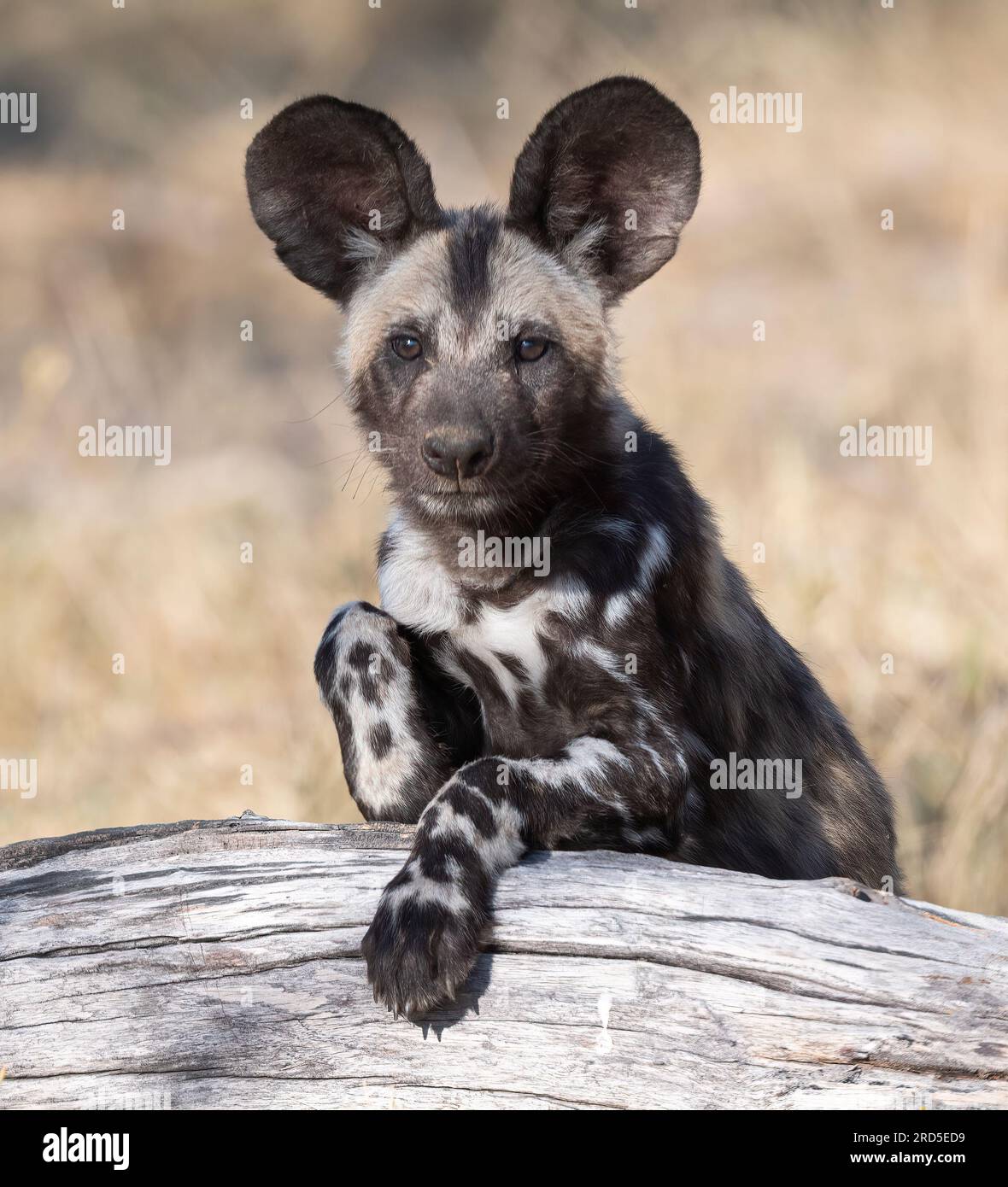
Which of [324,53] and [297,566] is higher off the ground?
[324,53]

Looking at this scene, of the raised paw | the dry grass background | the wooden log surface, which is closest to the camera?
the wooden log surface

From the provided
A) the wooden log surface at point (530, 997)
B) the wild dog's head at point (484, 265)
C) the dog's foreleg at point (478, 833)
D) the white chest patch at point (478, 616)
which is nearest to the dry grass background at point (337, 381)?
the white chest patch at point (478, 616)

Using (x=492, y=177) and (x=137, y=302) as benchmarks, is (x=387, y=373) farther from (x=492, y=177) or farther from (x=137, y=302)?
(x=137, y=302)

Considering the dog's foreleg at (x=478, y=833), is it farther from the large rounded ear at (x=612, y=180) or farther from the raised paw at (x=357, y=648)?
the large rounded ear at (x=612, y=180)

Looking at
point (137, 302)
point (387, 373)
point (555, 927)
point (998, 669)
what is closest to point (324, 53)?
point (137, 302)

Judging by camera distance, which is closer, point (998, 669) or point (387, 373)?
point (387, 373)

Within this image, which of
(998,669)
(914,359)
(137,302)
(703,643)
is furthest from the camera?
(137,302)

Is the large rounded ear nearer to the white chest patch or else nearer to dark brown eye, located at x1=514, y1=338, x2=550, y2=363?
dark brown eye, located at x1=514, y1=338, x2=550, y2=363

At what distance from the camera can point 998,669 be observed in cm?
738

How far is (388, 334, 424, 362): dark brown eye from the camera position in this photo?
437cm

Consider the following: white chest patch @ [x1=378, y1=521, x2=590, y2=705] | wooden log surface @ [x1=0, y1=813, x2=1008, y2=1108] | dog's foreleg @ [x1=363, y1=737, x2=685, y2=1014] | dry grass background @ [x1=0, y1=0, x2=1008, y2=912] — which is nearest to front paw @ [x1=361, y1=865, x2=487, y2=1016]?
dog's foreleg @ [x1=363, y1=737, x2=685, y2=1014]

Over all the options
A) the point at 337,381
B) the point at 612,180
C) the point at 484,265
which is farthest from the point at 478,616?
the point at 612,180

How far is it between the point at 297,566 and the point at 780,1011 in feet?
21.4

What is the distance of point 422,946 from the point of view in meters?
3.37
